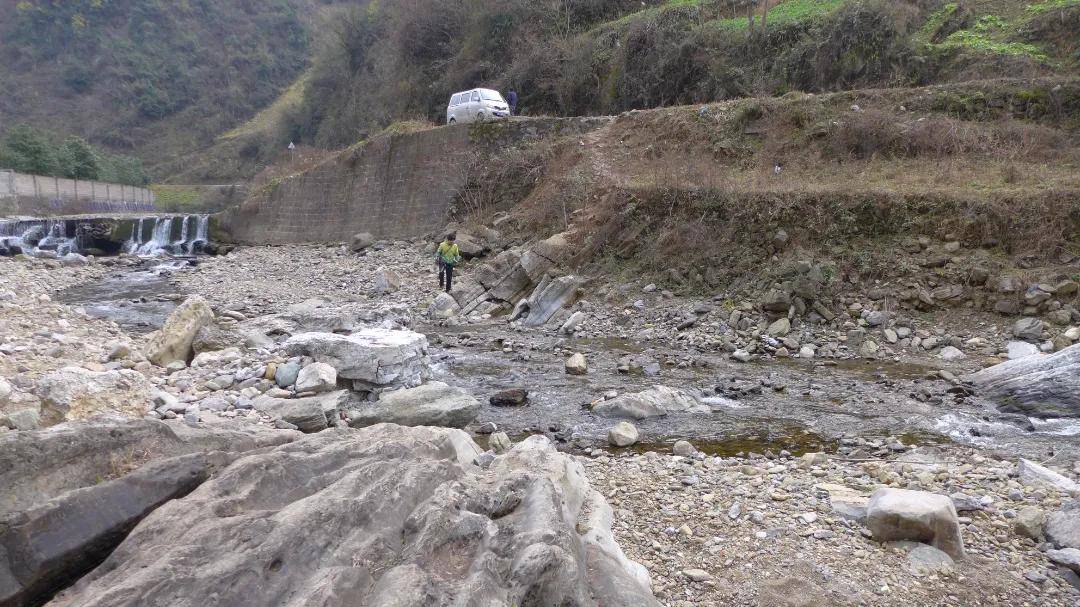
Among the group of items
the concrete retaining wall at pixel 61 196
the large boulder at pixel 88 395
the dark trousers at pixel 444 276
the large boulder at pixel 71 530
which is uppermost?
the large boulder at pixel 71 530

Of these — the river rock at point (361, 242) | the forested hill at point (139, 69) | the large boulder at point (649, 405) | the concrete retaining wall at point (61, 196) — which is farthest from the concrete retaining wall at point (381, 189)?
the forested hill at point (139, 69)

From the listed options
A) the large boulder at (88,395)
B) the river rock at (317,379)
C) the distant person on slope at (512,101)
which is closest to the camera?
the large boulder at (88,395)

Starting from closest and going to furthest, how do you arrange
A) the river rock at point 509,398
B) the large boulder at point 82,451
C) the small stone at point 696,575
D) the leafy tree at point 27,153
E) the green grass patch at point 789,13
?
the large boulder at point 82,451 < the small stone at point 696,575 < the river rock at point 509,398 < the green grass patch at point 789,13 < the leafy tree at point 27,153

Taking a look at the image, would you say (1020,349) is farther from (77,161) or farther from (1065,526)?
(77,161)

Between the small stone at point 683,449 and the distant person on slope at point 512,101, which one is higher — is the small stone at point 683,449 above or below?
below

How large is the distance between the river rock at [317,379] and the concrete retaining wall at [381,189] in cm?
1540

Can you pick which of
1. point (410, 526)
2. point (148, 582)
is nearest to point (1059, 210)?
point (410, 526)

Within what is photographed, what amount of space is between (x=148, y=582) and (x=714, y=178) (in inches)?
585

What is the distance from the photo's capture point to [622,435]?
22.9ft

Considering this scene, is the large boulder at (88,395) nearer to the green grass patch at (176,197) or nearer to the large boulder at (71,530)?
the large boulder at (71,530)

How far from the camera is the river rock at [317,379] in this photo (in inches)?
287

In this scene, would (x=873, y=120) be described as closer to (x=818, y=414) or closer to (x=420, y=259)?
(x=818, y=414)

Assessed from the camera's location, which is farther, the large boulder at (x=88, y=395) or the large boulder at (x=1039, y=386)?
the large boulder at (x=1039, y=386)

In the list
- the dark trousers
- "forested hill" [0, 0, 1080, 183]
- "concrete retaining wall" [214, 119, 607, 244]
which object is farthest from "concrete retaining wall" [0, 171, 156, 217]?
the dark trousers
